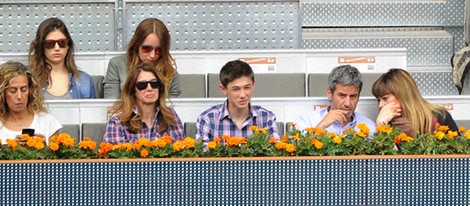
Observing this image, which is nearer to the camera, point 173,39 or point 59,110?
point 59,110

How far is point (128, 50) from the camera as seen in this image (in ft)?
27.3

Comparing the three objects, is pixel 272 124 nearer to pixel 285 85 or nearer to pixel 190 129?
pixel 190 129

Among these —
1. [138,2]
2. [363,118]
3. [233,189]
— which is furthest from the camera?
[138,2]

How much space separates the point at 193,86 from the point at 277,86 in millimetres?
622

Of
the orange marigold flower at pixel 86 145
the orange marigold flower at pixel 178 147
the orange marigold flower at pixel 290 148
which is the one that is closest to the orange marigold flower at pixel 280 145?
the orange marigold flower at pixel 290 148

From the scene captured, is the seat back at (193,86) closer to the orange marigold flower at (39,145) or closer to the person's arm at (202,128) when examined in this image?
the person's arm at (202,128)

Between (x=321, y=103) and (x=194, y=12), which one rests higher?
(x=194, y=12)

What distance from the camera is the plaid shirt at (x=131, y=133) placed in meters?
7.29

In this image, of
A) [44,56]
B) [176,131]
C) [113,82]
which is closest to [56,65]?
[44,56]

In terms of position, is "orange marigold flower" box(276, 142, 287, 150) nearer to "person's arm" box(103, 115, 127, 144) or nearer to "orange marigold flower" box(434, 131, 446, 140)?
"orange marigold flower" box(434, 131, 446, 140)

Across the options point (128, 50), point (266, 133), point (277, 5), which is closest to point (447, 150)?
point (266, 133)

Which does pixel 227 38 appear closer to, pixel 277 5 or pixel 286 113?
pixel 277 5

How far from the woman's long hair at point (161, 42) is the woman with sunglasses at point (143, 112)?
64cm

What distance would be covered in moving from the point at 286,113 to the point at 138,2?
6.78 ft
